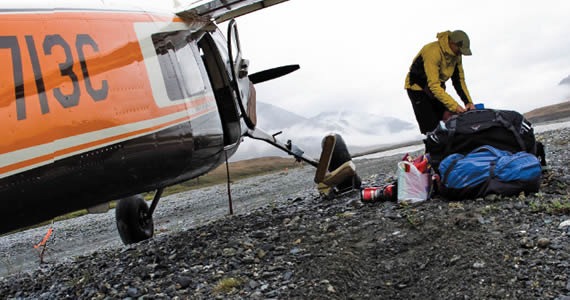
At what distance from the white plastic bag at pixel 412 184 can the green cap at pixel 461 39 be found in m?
2.12

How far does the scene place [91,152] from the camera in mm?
3646

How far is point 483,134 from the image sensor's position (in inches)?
217

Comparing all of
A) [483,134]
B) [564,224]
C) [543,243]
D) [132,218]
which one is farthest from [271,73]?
[543,243]

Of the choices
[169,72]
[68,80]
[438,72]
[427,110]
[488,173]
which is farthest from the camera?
[427,110]

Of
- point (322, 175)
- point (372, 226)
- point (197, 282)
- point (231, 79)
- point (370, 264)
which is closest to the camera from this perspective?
point (370, 264)

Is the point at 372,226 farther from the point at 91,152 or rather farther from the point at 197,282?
the point at 91,152

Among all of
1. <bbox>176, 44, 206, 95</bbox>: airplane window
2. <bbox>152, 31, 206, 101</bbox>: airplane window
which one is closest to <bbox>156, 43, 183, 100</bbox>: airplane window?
<bbox>152, 31, 206, 101</bbox>: airplane window

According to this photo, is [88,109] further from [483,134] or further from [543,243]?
[483,134]

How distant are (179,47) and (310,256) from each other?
2590 mm

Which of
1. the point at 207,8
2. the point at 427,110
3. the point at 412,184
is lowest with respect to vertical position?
the point at 412,184

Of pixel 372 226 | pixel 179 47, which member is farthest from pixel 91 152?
pixel 372 226

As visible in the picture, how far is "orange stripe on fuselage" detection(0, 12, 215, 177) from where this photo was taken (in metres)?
3.23

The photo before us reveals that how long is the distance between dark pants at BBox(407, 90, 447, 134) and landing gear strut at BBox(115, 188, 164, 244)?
4.31 m

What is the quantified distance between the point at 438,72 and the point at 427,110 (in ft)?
1.96
